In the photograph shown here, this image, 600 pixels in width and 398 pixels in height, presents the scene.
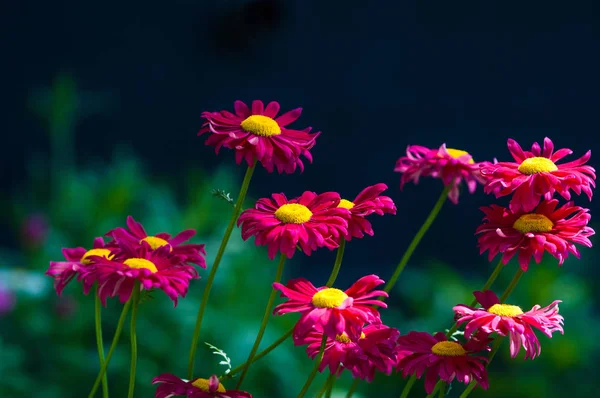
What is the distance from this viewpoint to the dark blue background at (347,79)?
123 inches

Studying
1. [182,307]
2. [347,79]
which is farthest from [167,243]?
[347,79]

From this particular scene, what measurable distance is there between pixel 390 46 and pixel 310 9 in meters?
0.31

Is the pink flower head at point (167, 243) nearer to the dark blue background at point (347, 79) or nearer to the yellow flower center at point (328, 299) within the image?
the yellow flower center at point (328, 299)

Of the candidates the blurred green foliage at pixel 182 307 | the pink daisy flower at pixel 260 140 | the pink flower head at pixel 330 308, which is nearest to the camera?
the pink flower head at pixel 330 308

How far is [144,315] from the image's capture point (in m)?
2.12

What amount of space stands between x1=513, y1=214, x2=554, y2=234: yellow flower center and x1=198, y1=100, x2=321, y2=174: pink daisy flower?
22cm

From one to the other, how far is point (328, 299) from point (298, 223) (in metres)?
0.09

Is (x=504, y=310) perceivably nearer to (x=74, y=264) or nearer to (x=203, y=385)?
(x=203, y=385)

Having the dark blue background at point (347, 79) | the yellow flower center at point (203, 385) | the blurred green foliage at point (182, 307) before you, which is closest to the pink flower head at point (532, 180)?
the yellow flower center at point (203, 385)

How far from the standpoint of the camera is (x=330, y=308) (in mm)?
771

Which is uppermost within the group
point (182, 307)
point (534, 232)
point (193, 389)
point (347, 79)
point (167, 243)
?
point (347, 79)

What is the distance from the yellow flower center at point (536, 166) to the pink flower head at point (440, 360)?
0.17 meters

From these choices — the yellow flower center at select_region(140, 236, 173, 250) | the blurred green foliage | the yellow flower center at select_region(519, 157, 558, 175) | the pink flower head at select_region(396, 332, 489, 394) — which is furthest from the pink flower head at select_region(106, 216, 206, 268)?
the blurred green foliage

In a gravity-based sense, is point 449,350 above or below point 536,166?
below
